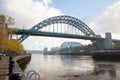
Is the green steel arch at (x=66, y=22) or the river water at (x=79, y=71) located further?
the green steel arch at (x=66, y=22)

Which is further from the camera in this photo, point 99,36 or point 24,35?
point 99,36

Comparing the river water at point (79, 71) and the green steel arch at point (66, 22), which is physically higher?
the green steel arch at point (66, 22)

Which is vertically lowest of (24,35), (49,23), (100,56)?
(100,56)

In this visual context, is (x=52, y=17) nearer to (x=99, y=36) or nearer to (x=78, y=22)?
(x=78, y=22)

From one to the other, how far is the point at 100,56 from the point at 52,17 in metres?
29.3

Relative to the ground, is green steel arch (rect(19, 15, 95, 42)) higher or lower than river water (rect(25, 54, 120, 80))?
higher

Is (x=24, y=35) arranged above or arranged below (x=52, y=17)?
below

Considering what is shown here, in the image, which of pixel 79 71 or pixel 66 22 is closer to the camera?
pixel 79 71

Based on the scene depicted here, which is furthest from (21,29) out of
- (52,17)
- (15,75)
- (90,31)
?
(15,75)

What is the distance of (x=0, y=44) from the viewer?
37625 millimetres

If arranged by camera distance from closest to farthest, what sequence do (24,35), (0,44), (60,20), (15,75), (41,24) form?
1. (15,75)
2. (0,44)
3. (24,35)
4. (41,24)
5. (60,20)

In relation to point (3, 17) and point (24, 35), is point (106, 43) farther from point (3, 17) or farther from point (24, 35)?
point (3, 17)

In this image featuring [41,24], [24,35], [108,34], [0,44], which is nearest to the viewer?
[0,44]

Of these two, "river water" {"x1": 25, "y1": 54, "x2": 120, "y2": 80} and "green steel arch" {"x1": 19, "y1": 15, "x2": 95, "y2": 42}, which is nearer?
"river water" {"x1": 25, "y1": 54, "x2": 120, "y2": 80}
